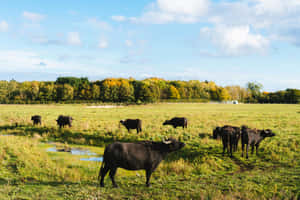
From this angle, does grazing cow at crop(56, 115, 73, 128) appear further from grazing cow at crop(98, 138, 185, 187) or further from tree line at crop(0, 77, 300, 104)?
tree line at crop(0, 77, 300, 104)

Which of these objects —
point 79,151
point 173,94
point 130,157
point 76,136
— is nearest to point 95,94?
point 173,94

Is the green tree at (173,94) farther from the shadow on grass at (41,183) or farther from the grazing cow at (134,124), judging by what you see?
the shadow on grass at (41,183)

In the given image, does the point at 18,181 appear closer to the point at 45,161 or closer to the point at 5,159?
the point at 45,161

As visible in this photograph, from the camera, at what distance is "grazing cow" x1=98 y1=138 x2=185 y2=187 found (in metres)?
8.22

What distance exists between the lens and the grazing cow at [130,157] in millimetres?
8219

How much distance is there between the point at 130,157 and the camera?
830cm

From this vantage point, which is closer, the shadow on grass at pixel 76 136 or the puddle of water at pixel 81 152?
the puddle of water at pixel 81 152

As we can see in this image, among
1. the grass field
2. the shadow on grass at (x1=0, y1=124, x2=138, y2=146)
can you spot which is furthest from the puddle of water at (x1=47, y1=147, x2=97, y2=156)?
the shadow on grass at (x1=0, y1=124, x2=138, y2=146)

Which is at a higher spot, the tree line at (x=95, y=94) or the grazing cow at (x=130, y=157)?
the tree line at (x=95, y=94)

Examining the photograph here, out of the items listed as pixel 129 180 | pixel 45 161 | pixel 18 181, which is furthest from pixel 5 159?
pixel 129 180

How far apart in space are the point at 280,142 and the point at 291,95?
5630 inches

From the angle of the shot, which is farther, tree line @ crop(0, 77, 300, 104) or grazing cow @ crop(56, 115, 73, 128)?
tree line @ crop(0, 77, 300, 104)

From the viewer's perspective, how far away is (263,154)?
1383cm

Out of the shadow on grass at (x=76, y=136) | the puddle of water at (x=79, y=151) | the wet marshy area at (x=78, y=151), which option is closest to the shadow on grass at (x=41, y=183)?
the wet marshy area at (x=78, y=151)
